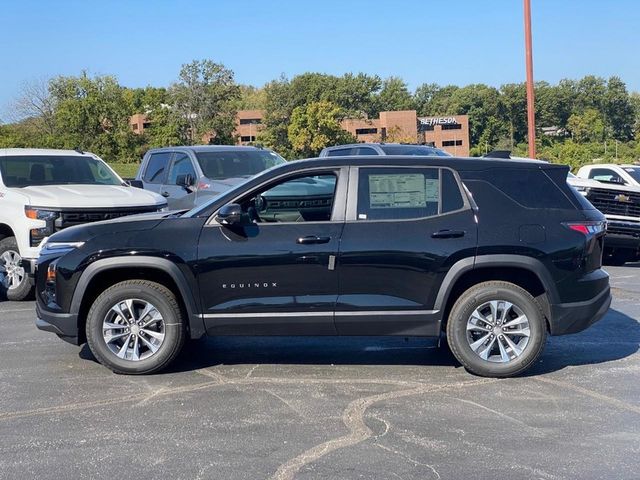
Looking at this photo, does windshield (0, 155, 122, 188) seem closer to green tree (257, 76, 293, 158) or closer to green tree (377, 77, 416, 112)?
green tree (257, 76, 293, 158)

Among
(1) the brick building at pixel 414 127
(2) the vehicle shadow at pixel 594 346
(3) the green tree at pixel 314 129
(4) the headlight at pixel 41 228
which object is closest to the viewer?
(2) the vehicle shadow at pixel 594 346

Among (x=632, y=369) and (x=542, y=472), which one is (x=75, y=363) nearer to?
(x=542, y=472)

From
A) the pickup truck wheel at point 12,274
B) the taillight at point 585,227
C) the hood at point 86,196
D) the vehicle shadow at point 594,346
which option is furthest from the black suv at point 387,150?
the taillight at point 585,227

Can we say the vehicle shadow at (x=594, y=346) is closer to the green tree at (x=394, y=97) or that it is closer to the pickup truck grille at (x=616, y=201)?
the pickup truck grille at (x=616, y=201)

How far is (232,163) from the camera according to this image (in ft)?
44.2

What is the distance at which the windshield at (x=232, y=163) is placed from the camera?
43.4 ft

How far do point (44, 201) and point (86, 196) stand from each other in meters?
0.52

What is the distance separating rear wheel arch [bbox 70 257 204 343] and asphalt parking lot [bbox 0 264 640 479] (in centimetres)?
51

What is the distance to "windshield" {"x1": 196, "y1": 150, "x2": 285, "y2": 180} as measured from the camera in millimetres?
13219

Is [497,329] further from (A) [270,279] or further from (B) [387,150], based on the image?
(B) [387,150]

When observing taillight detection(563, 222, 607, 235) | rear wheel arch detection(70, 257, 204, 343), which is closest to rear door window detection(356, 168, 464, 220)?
taillight detection(563, 222, 607, 235)

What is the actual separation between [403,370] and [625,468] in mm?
2343

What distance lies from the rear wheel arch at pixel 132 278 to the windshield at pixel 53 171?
452 cm

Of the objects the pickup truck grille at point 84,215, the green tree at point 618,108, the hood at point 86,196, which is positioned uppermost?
the green tree at point 618,108
